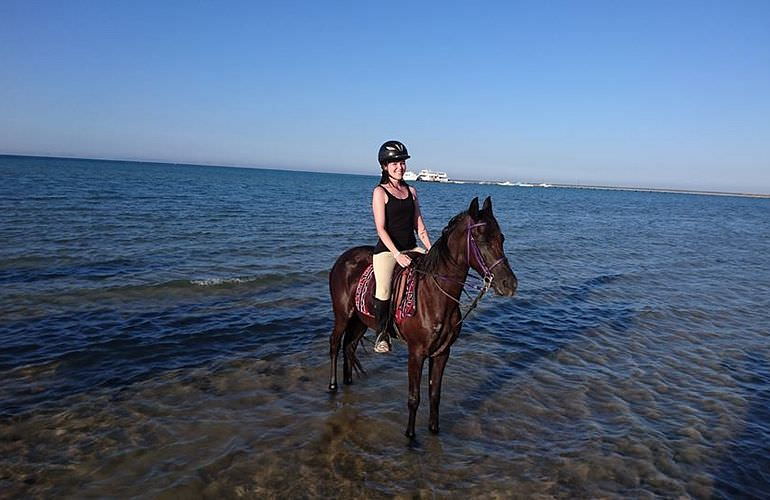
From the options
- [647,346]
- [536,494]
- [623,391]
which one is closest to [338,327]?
[536,494]

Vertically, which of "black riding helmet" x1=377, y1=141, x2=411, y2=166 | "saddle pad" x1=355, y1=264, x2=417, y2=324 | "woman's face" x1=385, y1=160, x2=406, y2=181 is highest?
"black riding helmet" x1=377, y1=141, x2=411, y2=166

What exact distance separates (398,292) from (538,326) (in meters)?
7.33

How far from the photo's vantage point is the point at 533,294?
15594 mm

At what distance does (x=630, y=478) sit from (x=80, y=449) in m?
7.51

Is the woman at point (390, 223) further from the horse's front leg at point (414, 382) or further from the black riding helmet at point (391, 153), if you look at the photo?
the horse's front leg at point (414, 382)

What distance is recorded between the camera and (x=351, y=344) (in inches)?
323

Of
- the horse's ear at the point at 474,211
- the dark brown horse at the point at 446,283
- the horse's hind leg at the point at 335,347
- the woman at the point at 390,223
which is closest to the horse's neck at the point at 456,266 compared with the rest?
the dark brown horse at the point at 446,283

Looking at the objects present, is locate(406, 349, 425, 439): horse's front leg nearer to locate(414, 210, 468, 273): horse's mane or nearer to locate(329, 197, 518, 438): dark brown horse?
locate(329, 197, 518, 438): dark brown horse

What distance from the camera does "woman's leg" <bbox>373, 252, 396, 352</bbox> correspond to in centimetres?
655

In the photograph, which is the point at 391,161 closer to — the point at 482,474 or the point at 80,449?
the point at 482,474

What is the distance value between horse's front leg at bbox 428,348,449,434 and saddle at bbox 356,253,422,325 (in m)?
0.81

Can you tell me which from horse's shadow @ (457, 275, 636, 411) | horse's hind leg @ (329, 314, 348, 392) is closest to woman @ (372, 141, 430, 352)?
horse's hind leg @ (329, 314, 348, 392)

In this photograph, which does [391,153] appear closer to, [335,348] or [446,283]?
[446,283]

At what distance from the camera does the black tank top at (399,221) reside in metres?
6.33
